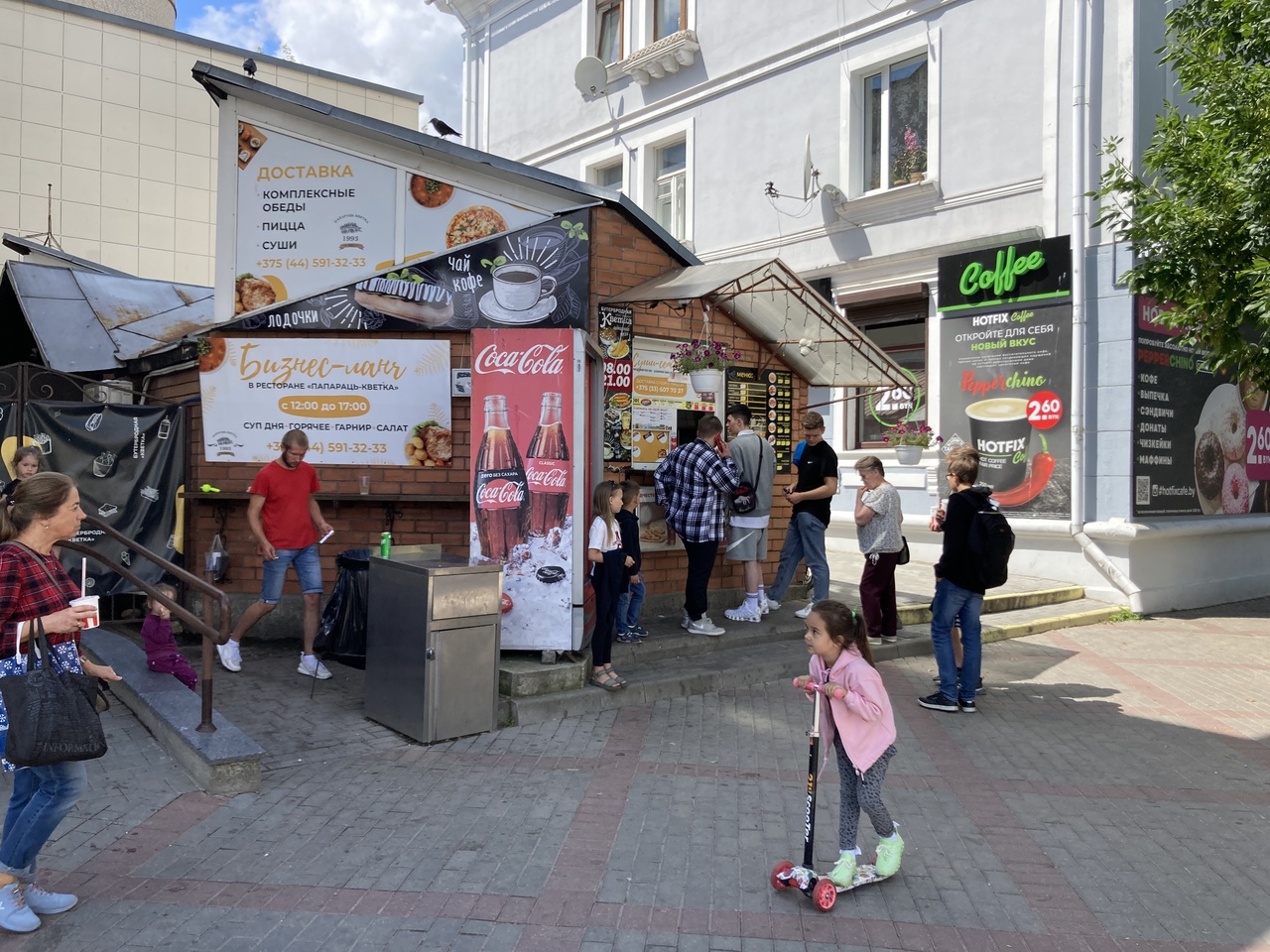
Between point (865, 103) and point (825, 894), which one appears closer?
point (825, 894)

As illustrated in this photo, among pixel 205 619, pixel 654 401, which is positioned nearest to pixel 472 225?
pixel 654 401

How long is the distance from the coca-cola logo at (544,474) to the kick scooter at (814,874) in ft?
9.96

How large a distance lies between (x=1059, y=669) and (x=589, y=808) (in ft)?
18.2

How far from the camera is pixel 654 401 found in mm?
9047

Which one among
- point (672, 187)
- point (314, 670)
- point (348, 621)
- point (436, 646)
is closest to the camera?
point (436, 646)

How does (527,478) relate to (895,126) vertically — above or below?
below

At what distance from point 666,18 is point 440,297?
40.4 ft

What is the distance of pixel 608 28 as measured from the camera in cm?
1906

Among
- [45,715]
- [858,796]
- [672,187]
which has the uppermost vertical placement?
[672,187]

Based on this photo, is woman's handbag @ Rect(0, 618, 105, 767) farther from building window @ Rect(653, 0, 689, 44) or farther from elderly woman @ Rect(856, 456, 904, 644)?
building window @ Rect(653, 0, 689, 44)

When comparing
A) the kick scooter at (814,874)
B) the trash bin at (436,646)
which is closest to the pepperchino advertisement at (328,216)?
the trash bin at (436,646)

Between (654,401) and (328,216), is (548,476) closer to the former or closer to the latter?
(654,401)

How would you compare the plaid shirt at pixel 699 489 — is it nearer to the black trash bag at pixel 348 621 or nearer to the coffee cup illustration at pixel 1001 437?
the black trash bag at pixel 348 621

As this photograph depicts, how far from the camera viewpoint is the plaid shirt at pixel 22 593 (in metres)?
3.52
